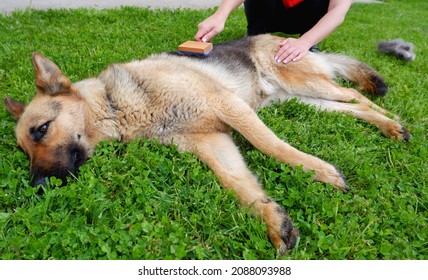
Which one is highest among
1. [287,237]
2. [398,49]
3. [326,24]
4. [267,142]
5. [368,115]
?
[326,24]

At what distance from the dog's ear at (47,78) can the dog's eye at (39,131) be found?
0.39 metres

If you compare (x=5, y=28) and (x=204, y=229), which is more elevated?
(x=5, y=28)

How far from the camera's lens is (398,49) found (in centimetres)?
620

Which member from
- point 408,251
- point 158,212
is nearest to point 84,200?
point 158,212

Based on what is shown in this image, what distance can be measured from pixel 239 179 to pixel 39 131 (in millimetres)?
1646

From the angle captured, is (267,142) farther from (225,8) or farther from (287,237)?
(225,8)

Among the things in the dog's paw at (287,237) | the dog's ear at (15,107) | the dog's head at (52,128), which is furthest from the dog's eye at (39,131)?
the dog's paw at (287,237)

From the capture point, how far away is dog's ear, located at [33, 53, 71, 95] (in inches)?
117

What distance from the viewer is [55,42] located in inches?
221

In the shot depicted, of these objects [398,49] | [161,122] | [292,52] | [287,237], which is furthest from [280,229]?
[398,49]

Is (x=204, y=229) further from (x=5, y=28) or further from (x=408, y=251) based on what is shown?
(x=5, y=28)

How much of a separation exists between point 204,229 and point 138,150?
1.02m

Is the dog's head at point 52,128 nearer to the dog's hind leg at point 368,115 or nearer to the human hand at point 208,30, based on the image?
the human hand at point 208,30

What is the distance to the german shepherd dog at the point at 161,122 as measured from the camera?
2.69m
